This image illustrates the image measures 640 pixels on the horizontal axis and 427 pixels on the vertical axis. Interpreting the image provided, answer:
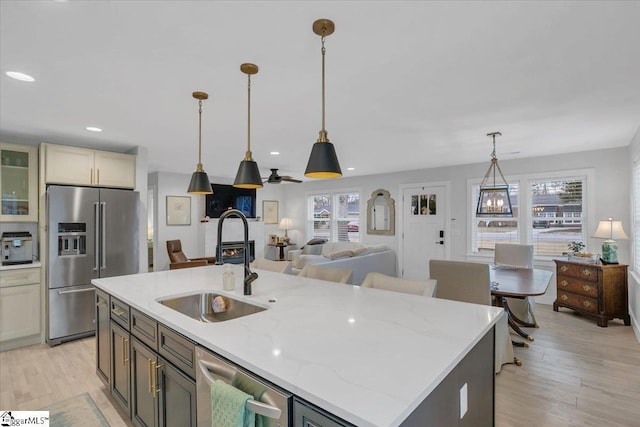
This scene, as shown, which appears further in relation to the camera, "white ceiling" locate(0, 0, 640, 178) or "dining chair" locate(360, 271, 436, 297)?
"dining chair" locate(360, 271, 436, 297)

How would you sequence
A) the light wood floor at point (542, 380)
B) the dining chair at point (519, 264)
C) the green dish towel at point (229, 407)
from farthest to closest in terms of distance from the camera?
the dining chair at point (519, 264) → the light wood floor at point (542, 380) → the green dish towel at point (229, 407)

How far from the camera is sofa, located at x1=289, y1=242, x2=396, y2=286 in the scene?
5316 mm

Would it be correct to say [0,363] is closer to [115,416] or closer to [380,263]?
[115,416]

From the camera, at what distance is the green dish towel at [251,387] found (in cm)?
107

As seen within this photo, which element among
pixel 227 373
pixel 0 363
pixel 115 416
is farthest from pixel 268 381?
pixel 0 363

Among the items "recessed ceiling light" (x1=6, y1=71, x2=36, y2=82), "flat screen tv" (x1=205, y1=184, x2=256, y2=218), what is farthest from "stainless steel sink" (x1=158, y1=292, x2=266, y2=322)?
"flat screen tv" (x1=205, y1=184, x2=256, y2=218)

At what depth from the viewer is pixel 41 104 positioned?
9.01 feet

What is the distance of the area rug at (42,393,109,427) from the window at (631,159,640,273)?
18.5 feet

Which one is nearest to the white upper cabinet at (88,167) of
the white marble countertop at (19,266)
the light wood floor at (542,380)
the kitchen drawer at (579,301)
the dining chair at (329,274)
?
the white marble countertop at (19,266)

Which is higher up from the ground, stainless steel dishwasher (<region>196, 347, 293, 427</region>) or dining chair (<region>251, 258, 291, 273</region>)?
dining chair (<region>251, 258, 291, 273</region>)

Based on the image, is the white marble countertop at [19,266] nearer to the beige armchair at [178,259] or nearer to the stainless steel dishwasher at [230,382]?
the beige armchair at [178,259]

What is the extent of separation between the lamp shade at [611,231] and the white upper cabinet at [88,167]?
6279mm

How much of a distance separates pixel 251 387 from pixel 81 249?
12.0 ft

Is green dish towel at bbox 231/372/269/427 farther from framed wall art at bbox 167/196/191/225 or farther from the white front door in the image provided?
framed wall art at bbox 167/196/191/225
